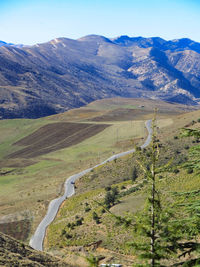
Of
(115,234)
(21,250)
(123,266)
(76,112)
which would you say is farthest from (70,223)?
(76,112)

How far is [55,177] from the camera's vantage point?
3285 inches

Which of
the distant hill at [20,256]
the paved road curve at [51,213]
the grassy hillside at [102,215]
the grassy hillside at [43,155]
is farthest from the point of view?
the grassy hillside at [43,155]

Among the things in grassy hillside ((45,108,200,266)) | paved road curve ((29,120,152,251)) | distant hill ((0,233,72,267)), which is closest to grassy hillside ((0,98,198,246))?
paved road curve ((29,120,152,251))

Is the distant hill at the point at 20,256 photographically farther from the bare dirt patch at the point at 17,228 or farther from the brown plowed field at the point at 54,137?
the brown plowed field at the point at 54,137

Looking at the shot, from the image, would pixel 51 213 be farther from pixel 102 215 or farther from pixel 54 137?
pixel 54 137

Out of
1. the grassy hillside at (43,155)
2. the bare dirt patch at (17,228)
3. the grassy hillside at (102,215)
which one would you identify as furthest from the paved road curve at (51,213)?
the bare dirt patch at (17,228)

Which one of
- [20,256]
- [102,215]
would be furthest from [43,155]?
[20,256]

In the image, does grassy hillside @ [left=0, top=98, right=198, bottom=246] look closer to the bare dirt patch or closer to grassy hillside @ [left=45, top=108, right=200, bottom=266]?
the bare dirt patch

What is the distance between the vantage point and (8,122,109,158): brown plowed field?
115m

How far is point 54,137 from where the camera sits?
128375 mm

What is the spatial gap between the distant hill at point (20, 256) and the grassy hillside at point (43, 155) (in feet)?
55.4

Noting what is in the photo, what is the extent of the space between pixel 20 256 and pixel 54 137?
103 meters

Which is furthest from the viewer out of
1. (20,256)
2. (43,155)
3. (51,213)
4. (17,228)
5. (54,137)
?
(54,137)

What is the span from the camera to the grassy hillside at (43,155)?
60094mm
